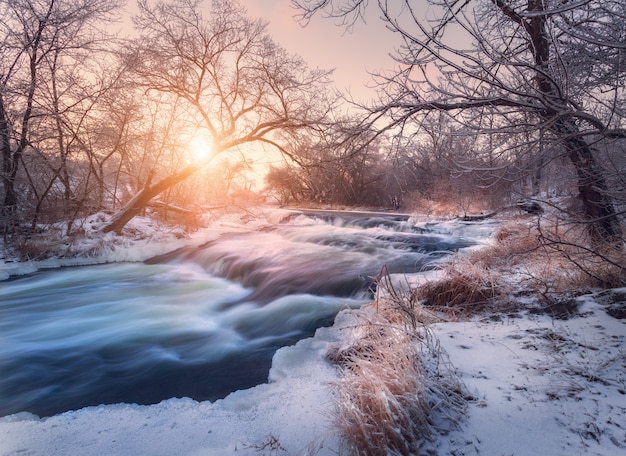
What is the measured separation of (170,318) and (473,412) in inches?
209

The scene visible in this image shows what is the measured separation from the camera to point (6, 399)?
146 inches

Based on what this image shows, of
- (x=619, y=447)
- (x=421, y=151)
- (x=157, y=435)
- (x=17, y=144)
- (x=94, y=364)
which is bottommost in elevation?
(x=94, y=364)

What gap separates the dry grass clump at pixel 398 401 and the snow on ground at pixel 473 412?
12 cm

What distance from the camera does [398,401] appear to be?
2305 millimetres

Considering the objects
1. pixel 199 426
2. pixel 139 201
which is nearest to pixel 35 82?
pixel 139 201

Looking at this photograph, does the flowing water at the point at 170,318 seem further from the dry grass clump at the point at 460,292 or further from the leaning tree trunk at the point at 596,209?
the leaning tree trunk at the point at 596,209

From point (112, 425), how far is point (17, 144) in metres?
9.93

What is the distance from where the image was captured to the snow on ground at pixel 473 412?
6.84 feet

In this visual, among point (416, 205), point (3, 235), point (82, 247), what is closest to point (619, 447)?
point (82, 247)

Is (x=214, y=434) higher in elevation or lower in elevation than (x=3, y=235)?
lower

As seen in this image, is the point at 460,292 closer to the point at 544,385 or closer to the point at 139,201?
the point at 544,385

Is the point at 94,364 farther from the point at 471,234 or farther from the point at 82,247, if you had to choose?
the point at 471,234

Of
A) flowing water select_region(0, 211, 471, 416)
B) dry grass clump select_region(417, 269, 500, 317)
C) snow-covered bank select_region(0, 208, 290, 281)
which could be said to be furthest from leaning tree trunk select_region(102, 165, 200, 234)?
dry grass clump select_region(417, 269, 500, 317)

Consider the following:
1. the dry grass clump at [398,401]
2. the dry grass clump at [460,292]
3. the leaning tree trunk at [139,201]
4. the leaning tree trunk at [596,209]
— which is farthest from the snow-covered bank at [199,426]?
the leaning tree trunk at [139,201]
